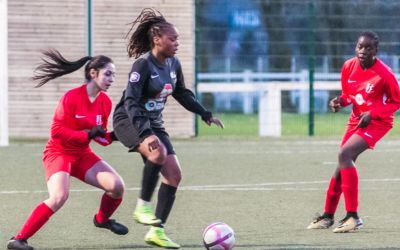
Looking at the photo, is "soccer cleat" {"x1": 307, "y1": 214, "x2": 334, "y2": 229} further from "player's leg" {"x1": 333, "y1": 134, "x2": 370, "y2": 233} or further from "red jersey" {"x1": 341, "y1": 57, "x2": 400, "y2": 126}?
"red jersey" {"x1": 341, "y1": 57, "x2": 400, "y2": 126}

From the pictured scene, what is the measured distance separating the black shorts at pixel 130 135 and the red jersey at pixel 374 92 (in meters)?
1.98

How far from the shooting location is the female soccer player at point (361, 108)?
978 cm

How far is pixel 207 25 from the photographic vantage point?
71.8ft

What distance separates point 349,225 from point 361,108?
1090 mm

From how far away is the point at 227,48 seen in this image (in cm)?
2269

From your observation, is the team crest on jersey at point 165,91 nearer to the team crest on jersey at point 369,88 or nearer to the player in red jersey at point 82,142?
the player in red jersey at point 82,142

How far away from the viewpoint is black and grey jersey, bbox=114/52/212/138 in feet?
27.8

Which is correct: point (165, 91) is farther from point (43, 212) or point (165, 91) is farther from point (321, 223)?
point (321, 223)

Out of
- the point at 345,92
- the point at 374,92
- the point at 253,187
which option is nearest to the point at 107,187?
the point at 345,92

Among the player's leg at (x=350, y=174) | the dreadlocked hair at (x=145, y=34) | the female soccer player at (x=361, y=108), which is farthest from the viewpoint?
the female soccer player at (x=361, y=108)

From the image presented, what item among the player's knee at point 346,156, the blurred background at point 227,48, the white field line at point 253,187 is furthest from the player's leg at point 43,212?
the blurred background at point 227,48

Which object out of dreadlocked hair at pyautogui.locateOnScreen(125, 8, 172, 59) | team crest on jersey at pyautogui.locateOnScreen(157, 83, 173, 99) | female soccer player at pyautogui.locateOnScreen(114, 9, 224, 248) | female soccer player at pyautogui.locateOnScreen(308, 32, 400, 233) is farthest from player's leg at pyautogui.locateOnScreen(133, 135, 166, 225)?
female soccer player at pyautogui.locateOnScreen(308, 32, 400, 233)

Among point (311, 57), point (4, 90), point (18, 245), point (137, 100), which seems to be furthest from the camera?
point (311, 57)

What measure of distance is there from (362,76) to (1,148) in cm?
996
